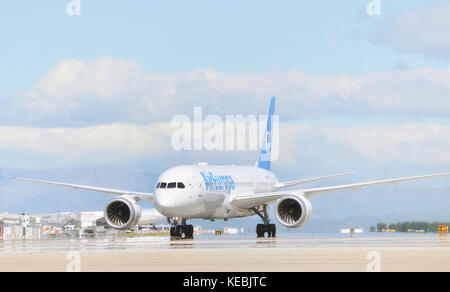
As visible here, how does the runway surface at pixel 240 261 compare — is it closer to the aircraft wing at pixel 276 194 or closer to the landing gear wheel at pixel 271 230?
the aircraft wing at pixel 276 194

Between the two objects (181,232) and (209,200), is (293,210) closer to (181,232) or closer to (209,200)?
(209,200)

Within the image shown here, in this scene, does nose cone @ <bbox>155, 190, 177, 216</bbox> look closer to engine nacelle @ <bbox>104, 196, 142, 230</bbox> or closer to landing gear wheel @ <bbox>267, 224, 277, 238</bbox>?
engine nacelle @ <bbox>104, 196, 142, 230</bbox>

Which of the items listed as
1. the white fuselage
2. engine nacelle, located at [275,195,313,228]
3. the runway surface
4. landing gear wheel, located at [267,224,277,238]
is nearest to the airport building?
the white fuselage

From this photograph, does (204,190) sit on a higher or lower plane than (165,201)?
higher

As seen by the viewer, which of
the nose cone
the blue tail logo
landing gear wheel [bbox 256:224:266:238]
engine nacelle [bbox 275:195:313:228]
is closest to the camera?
the nose cone

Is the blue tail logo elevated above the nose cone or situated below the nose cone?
above

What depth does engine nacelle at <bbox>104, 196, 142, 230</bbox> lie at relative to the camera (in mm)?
46500

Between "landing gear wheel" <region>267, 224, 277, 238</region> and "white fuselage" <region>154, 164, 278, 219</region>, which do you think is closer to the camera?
"white fuselage" <region>154, 164, 278, 219</region>

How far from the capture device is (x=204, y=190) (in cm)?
4584

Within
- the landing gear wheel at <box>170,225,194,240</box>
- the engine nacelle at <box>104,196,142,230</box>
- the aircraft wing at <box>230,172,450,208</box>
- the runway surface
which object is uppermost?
the aircraft wing at <box>230,172,450,208</box>

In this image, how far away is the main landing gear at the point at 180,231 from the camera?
45.9m

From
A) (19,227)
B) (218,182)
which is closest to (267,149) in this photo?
(218,182)

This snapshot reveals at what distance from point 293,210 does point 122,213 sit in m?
9.39
